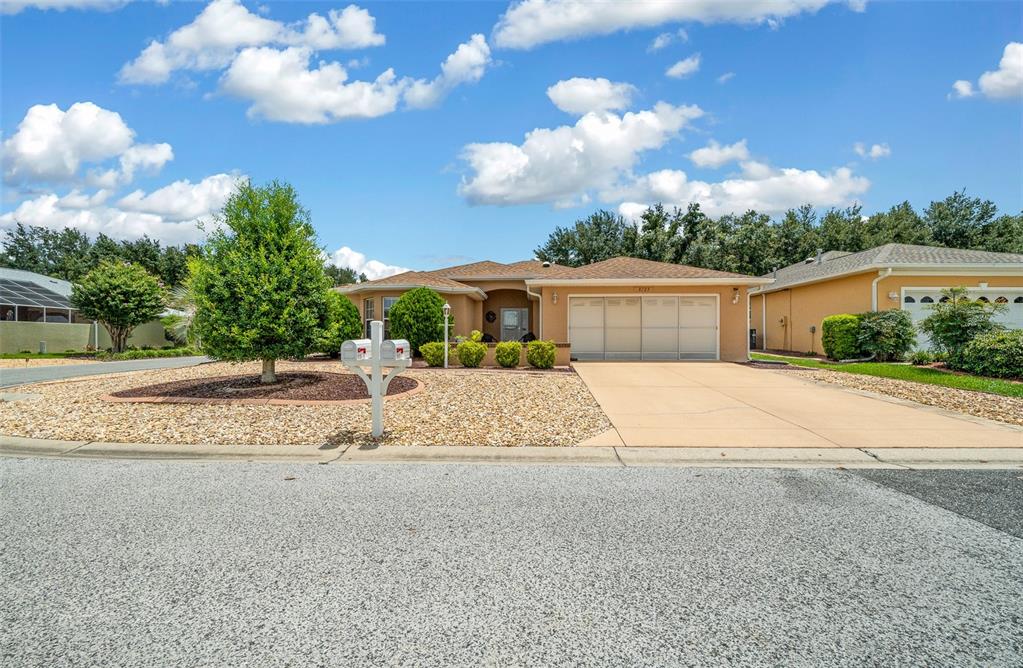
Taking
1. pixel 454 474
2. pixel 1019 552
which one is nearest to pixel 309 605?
pixel 454 474

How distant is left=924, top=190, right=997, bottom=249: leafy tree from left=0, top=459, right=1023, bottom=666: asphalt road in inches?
2001

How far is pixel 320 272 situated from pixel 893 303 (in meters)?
17.5

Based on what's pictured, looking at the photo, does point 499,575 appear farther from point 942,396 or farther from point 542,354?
point 542,354

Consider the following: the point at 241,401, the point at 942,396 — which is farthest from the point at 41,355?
the point at 942,396

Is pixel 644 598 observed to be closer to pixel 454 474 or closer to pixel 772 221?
pixel 454 474

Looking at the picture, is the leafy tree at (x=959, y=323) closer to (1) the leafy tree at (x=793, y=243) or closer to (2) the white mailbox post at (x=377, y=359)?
(2) the white mailbox post at (x=377, y=359)

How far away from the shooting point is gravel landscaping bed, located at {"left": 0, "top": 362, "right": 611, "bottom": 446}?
6.35m

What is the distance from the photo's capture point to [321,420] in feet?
23.2

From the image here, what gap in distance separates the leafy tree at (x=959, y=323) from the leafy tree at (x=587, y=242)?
32.2 m

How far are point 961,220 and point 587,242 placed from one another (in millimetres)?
30287

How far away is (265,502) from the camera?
423cm

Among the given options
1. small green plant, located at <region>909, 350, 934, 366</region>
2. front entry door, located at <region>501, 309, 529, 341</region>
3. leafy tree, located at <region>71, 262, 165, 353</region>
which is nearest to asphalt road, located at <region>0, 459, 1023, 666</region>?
small green plant, located at <region>909, 350, 934, 366</region>

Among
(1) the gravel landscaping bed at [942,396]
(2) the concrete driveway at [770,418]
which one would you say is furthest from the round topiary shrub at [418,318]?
(1) the gravel landscaping bed at [942,396]

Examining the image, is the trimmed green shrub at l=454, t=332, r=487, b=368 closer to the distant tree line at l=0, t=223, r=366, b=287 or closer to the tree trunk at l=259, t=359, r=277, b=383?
the tree trunk at l=259, t=359, r=277, b=383
